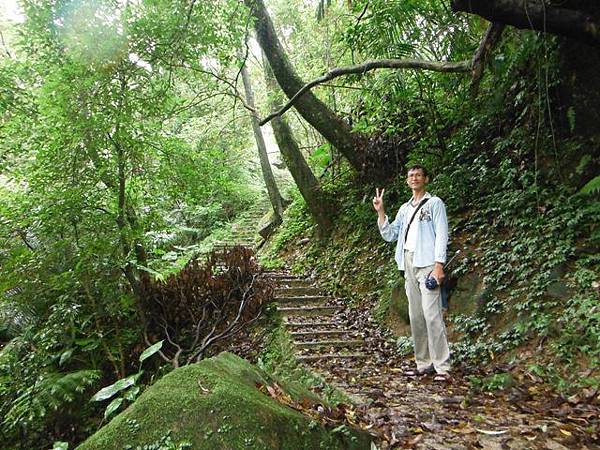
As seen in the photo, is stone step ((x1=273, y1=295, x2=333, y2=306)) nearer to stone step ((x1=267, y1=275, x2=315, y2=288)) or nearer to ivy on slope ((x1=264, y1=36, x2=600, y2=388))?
ivy on slope ((x1=264, y1=36, x2=600, y2=388))

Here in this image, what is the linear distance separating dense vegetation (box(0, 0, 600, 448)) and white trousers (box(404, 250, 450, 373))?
43cm

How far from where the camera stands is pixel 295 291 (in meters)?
7.49

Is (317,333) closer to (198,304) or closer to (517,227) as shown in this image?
(198,304)

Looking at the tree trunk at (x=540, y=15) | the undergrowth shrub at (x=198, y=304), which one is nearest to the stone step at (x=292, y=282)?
the undergrowth shrub at (x=198, y=304)

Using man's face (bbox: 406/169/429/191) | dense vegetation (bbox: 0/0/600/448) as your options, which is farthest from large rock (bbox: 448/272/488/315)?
man's face (bbox: 406/169/429/191)

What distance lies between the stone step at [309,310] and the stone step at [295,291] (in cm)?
54

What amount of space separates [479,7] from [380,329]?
4.04 m

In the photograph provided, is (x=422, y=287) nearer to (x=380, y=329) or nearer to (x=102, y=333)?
(x=380, y=329)

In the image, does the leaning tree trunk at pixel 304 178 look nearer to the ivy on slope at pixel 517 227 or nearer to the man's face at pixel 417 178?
the ivy on slope at pixel 517 227

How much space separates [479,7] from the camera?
3.55 meters

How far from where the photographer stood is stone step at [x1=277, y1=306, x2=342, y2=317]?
6781mm

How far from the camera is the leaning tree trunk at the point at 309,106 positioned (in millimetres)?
8719

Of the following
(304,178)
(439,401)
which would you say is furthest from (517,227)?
(304,178)

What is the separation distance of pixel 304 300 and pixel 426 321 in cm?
322
